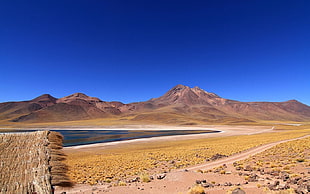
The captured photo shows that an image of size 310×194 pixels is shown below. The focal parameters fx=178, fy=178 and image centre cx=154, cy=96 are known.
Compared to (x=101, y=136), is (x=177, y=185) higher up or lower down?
higher up

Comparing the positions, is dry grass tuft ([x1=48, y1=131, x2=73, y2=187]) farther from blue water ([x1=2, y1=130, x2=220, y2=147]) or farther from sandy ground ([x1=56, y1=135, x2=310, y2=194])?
blue water ([x1=2, y1=130, x2=220, y2=147])

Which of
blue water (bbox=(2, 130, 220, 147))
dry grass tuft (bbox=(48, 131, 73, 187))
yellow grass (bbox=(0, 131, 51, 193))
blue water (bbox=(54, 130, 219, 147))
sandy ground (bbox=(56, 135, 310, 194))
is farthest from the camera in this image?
blue water (bbox=(54, 130, 219, 147))

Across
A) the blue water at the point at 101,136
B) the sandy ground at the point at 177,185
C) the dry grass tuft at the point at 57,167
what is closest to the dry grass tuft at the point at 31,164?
the dry grass tuft at the point at 57,167

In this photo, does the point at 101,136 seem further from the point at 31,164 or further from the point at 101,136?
the point at 31,164

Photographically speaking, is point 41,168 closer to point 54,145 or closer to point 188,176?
point 54,145

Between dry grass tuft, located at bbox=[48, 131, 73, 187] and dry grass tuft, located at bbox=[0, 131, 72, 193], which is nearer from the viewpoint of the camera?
dry grass tuft, located at bbox=[0, 131, 72, 193]

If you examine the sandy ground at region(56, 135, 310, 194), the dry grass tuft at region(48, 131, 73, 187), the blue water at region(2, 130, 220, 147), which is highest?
the dry grass tuft at region(48, 131, 73, 187)

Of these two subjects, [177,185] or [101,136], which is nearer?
[177,185]

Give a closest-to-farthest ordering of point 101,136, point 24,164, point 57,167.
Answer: point 24,164
point 57,167
point 101,136

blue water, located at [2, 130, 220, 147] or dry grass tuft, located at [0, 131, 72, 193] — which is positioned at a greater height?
dry grass tuft, located at [0, 131, 72, 193]

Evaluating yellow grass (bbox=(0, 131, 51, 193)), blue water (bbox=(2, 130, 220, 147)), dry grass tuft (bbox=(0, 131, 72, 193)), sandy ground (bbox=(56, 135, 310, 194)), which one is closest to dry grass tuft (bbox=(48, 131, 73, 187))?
dry grass tuft (bbox=(0, 131, 72, 193))

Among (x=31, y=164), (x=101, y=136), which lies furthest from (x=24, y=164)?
(x=101, y=136)

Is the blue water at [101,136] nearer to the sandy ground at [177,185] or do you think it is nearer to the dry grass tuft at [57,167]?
the sandy ground at [177,185]

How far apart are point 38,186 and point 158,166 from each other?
1499cm
